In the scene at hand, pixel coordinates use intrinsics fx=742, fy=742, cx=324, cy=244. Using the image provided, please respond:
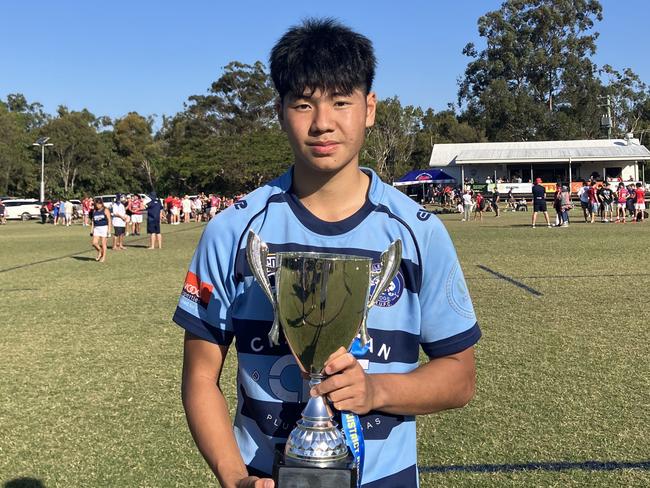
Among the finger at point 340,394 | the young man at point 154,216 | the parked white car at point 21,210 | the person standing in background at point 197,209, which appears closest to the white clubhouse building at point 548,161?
the person standing in background at point 197,209

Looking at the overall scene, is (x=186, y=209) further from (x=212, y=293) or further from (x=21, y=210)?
(x=212, y=293)

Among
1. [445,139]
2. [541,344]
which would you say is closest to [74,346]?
[541,344]

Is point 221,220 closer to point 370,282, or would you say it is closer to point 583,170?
point 370,282

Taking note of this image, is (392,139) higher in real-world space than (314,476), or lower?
higher

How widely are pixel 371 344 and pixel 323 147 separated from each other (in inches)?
19.5

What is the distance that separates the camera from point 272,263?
1.81 metres

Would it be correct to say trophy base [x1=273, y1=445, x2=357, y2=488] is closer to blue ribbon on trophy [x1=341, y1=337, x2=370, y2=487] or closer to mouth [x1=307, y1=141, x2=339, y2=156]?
blue ribbon on trophy [x1=341, y1=337, x2=370, y2=487]

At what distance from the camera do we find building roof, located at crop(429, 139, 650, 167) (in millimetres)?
57875

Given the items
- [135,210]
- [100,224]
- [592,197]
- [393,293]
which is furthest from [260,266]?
[592,197]

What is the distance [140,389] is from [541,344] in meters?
4.08

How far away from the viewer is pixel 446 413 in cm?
560

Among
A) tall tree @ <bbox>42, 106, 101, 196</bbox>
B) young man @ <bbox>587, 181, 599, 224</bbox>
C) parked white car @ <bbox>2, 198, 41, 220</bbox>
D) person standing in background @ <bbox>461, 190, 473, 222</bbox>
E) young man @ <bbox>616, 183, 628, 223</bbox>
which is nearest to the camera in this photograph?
young man @ <bbox>587, 181, 599, 224</bbox>

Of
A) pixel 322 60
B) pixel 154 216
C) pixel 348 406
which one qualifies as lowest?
pixel 348 406

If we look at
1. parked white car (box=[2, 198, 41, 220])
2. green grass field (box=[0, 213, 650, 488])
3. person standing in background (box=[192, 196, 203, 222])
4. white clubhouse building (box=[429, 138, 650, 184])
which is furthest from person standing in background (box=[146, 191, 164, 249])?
white clubhouse building (box=[429, 138, 650, 184])
